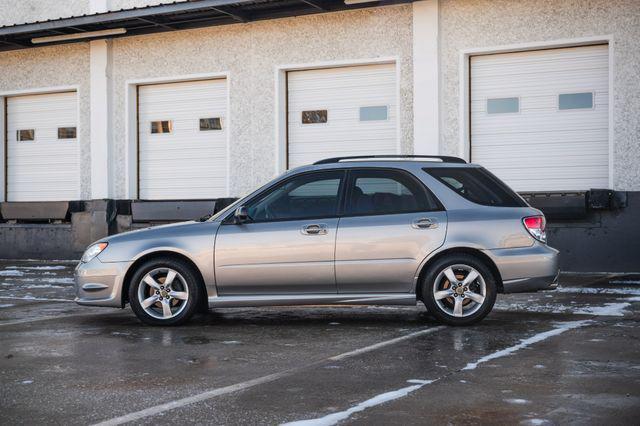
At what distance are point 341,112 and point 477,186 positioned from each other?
8382 mm

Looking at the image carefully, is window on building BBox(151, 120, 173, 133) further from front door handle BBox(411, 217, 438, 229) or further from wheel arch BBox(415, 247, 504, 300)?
wheel arch BBox(415, 247, 504, 300)

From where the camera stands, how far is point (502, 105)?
15.9 metres

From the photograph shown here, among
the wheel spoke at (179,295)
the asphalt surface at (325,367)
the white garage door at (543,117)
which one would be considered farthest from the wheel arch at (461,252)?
the white garage door at (543,117)

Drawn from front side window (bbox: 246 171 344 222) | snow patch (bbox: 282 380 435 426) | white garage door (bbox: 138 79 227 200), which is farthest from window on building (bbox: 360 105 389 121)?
snow patch (bbox: 282 380 435 426)

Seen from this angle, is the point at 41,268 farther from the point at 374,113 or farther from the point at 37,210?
the point at 374,113

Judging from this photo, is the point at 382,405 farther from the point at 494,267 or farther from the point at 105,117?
the point at 105,117

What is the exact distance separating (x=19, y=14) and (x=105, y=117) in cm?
347

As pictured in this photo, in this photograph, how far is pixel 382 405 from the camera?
5410mm

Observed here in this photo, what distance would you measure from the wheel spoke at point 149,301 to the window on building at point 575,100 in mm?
8911

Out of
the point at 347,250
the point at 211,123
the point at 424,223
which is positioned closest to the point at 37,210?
the point at 211,123

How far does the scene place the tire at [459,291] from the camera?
8719 millimetres

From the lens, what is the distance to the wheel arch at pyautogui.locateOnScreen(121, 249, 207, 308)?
904 cm

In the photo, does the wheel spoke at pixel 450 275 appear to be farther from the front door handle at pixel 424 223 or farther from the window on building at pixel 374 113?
the window on building at pixel 374 113

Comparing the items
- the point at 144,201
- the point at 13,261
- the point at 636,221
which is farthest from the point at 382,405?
the point at 13,261
